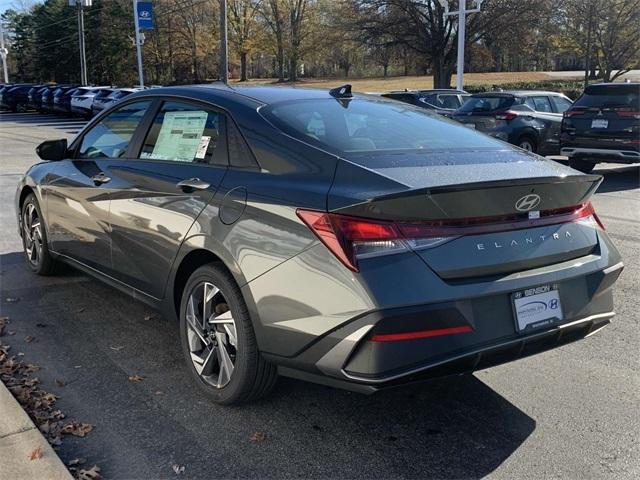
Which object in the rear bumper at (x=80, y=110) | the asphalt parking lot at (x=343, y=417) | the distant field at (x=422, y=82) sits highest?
the distant field at (x=422, y=82)

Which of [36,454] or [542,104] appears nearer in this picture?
[36,454]

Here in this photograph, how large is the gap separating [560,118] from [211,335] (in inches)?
526

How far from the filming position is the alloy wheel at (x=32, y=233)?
571cm

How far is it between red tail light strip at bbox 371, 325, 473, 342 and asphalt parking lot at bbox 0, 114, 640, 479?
648 mm

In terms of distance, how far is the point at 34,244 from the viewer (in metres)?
5.82

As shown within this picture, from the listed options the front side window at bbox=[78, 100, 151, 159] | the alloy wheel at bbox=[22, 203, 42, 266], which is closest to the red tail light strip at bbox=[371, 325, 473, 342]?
the front side window at bbox=[78, 100, 151, 159]

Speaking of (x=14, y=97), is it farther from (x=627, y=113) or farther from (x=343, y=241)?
(x=343, y=241)

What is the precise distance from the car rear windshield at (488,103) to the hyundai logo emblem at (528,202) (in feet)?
38.7

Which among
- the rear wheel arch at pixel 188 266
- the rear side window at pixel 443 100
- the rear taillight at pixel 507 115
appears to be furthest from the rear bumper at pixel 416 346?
the rear side window at pixel 443 100

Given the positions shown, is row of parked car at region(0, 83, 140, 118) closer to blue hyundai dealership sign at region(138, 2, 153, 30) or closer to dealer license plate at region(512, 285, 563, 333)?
blue hyundai dealership sign at region(138, 2, 153, 30)

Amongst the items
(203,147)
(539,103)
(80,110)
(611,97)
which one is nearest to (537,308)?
(203,147)

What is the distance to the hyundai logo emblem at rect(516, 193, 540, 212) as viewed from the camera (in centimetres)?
300

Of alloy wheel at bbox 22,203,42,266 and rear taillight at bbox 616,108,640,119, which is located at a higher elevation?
rear taillight at bbox 616,108,640,119

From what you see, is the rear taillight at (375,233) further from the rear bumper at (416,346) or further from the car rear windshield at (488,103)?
the car rear windshield at (488,103)
